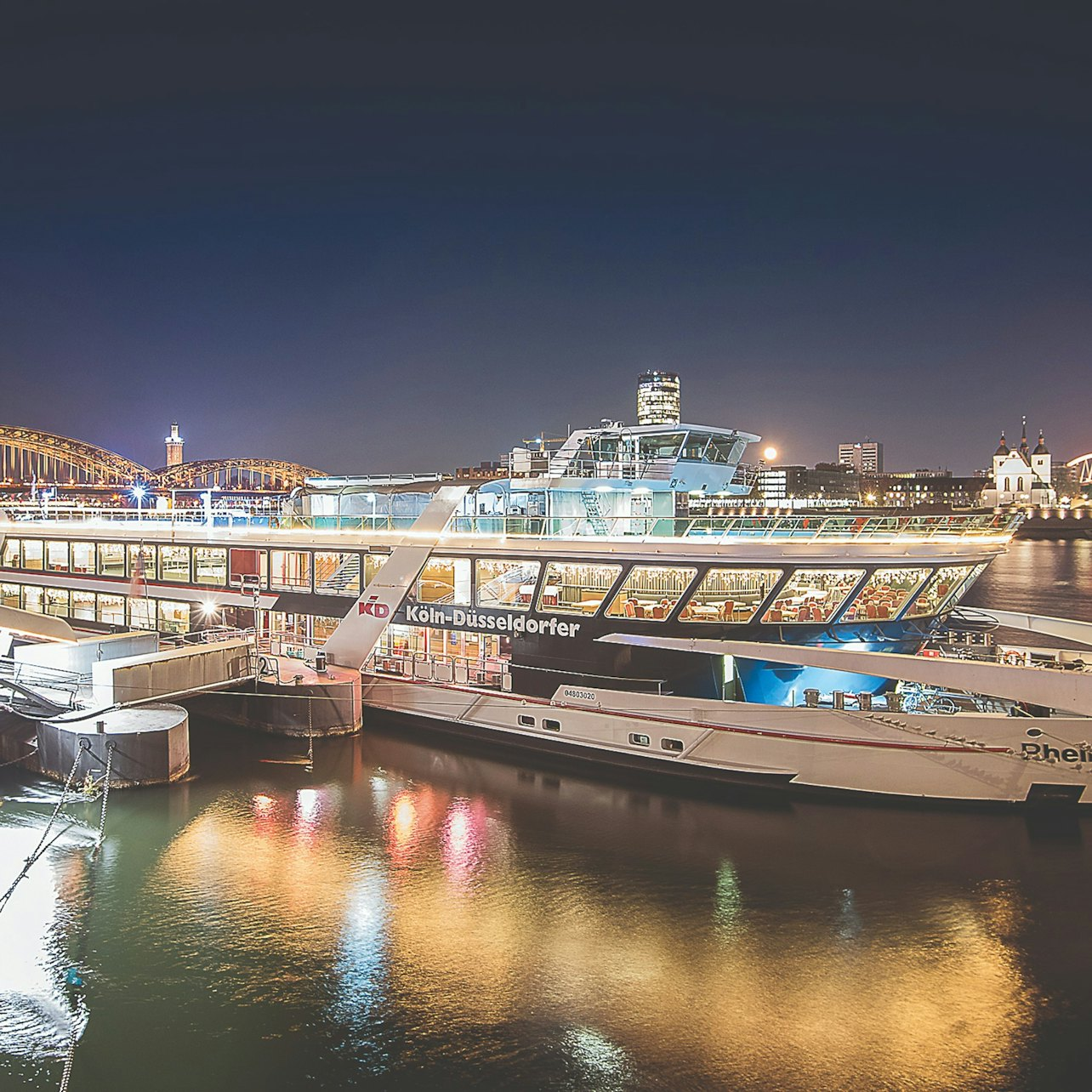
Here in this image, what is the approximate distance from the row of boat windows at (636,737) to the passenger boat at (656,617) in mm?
37

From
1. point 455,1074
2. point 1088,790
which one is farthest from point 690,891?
point 1088,790

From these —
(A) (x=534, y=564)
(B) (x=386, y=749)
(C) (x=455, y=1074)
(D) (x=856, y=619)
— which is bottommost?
(C) (x=455, y=1074)

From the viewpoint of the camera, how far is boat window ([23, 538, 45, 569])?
30172 mm

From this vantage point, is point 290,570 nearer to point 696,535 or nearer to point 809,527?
point 696,535

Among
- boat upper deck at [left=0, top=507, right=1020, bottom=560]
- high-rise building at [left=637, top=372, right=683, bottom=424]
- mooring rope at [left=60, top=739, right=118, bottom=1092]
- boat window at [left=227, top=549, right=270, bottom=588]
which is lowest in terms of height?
mooring rope at [left=60, top=739, right=118, bottom=1092]

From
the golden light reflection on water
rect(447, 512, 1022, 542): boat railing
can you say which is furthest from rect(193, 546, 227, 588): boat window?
rect(447, 512, 1022, 542): boat railing

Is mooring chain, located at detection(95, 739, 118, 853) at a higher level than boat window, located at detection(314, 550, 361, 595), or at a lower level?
lower

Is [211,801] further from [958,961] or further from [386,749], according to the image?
[958,961]

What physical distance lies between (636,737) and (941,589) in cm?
712

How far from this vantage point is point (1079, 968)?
10.9m

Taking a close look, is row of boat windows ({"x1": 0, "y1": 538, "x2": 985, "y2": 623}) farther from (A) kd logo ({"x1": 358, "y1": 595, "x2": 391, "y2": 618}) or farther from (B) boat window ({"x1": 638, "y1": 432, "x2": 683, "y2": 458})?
(B) boat window ({"x1": 638, "y1": 432, "x2": 683, "y2": 458})

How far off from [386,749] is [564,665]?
4.72 metres

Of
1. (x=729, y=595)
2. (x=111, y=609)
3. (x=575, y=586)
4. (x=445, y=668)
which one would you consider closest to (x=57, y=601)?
(x=111, y=609)

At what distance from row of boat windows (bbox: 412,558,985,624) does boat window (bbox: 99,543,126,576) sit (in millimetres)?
15461
